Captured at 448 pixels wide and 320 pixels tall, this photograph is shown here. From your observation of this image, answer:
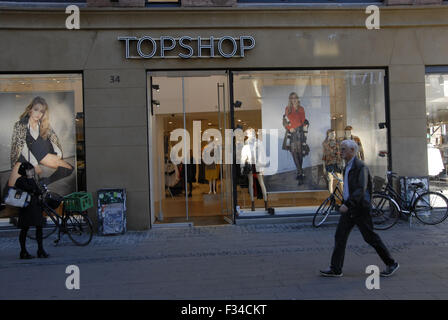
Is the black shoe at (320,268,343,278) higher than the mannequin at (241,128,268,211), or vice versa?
the mannequin at (241,128,268,211)

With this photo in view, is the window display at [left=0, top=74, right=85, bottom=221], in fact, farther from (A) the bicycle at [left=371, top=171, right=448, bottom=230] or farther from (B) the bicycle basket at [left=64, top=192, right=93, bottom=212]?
(A) the bicycle at [left=371, top=171, right=448, bottom=230]

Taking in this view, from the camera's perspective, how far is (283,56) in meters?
10.3

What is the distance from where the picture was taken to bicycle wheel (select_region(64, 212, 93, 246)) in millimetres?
8586

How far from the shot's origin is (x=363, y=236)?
5.93 m

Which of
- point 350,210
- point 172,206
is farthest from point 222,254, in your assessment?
point 172,206

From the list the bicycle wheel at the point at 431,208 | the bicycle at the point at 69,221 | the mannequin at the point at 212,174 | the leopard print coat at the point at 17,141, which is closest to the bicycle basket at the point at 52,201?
the bicycle at the point at 69,221

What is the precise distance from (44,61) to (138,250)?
16.6 ft

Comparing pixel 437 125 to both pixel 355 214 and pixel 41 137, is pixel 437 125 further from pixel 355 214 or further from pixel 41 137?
pixel 41 137

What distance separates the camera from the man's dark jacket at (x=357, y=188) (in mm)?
5816

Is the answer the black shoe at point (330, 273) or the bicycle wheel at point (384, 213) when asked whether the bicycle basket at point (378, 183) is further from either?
the black shoe at point (330, 273)

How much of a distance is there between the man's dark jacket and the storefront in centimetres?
475

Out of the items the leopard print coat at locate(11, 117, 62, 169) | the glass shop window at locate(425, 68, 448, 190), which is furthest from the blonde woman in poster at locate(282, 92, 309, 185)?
the leopard print coat at locate(11, 117, 62, 169)

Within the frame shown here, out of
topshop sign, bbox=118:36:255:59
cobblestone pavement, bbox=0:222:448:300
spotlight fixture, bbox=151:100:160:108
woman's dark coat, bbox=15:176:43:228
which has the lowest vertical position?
cobblestone pavement, bbox=0:222:448:300
